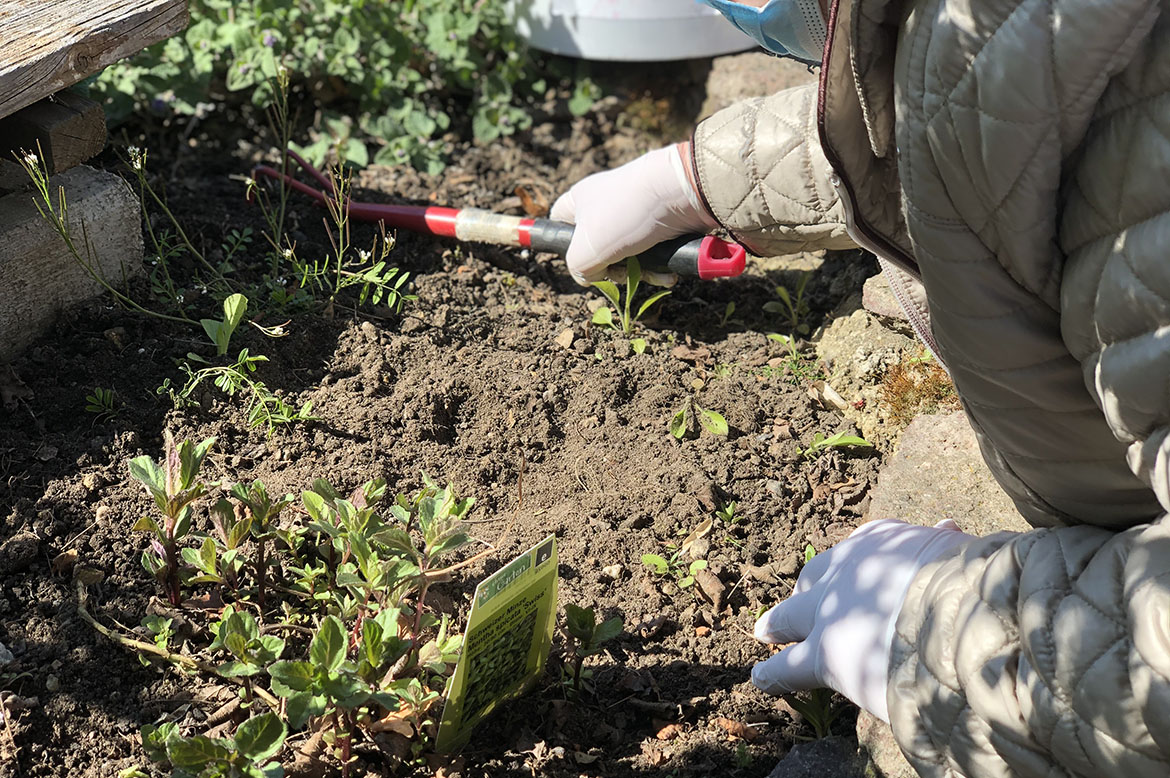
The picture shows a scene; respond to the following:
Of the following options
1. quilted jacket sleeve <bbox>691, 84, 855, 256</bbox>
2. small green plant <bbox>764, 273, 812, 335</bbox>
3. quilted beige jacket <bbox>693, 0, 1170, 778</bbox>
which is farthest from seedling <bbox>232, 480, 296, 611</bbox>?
small green plant <bbox>764, 273, 812, 335</bbox>

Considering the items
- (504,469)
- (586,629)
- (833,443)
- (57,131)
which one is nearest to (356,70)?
(57,131)

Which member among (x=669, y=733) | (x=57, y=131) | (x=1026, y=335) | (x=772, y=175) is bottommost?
(x=669, y=733)

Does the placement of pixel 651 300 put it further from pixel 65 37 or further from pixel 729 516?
pixel 65 37

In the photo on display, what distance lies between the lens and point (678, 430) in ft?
7.89

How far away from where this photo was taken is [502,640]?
A: 5.53 ft

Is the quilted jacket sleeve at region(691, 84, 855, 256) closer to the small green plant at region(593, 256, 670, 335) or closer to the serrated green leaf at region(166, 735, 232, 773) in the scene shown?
the small green plant at region(593, 256, 670, 335)

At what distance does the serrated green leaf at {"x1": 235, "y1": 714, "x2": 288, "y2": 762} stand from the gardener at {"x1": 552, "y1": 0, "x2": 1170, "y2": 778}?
0.85 meters

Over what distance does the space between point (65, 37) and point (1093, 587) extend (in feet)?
6.67

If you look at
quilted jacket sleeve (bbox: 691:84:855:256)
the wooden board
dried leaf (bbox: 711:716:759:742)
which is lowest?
dried leaf (bbox: 711:716:759:742)

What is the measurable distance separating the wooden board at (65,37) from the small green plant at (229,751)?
4.15 feet

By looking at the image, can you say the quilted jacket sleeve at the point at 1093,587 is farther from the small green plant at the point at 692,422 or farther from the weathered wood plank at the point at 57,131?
the weathered wood plank at the point at 57,131

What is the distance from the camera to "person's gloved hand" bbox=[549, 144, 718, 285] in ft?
8.56

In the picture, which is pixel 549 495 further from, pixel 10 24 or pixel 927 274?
pixel 10 24

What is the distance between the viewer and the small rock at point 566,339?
2658 millimetres
